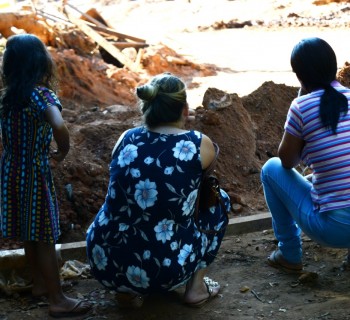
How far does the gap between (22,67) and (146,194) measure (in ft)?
2.85

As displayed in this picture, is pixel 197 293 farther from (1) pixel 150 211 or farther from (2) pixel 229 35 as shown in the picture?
(2) pixel 229 35

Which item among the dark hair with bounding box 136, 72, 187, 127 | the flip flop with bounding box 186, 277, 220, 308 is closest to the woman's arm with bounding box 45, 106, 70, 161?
the dark hair with bounding box 136, 72, 187, 127

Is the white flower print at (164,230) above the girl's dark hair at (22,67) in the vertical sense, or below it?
below

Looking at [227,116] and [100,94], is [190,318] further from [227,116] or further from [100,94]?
[100,94]

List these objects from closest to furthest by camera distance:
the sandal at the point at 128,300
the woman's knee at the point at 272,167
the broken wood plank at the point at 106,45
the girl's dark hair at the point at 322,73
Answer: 1. the girl's dark hair at the point at 322,73
2. the sandal at the point at 128,300
3. the woman's knee at the point at 272,167
4. the broken wood plank at the point at 106,45

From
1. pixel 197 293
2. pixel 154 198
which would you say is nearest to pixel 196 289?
pixel 197 293

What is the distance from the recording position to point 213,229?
12.2 ft

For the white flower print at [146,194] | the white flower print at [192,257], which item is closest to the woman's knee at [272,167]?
the white flower print at [192,257]

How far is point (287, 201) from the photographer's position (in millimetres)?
3869

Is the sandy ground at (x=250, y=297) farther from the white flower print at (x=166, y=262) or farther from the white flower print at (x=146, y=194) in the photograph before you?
the white flower print at (x=146, y=194)

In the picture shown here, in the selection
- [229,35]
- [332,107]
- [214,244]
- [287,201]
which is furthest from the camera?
[229,35]

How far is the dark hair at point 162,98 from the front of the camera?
11.3ft

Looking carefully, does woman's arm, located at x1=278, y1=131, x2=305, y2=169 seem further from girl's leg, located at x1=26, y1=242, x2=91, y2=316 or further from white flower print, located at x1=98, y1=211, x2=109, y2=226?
girl's leg, located at x1=26, y1=242, x2=91, y2=316

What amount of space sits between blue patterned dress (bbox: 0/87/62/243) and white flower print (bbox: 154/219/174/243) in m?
0.56
